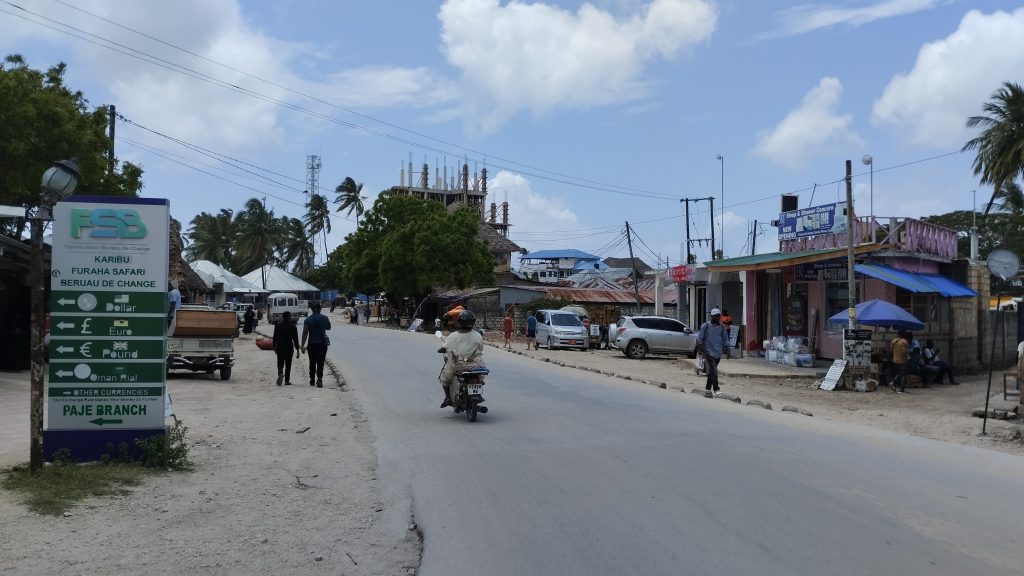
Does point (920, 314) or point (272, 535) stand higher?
point (920, 314)

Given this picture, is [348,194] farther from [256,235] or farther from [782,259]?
[782,259]

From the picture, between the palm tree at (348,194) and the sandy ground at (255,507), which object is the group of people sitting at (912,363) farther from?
the palm tree at (348,194)

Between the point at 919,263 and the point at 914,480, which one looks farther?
the point at 919,263

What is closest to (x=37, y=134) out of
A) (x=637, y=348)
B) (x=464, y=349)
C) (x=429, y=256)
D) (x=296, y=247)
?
(x=464, y=349)

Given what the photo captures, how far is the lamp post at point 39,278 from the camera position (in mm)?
7543

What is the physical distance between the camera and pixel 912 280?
2480cm

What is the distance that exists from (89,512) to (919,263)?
2624cm

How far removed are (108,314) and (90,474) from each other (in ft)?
5.24

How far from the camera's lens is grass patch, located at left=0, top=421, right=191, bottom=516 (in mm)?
7074

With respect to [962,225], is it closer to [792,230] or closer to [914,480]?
[792,230]

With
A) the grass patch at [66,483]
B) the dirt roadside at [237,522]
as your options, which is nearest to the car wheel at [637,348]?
the dirt roadside at [237,522]

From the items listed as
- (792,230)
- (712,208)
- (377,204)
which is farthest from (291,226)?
(792,230)

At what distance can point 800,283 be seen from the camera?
2895 centimetres

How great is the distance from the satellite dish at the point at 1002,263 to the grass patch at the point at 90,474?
12.9m
